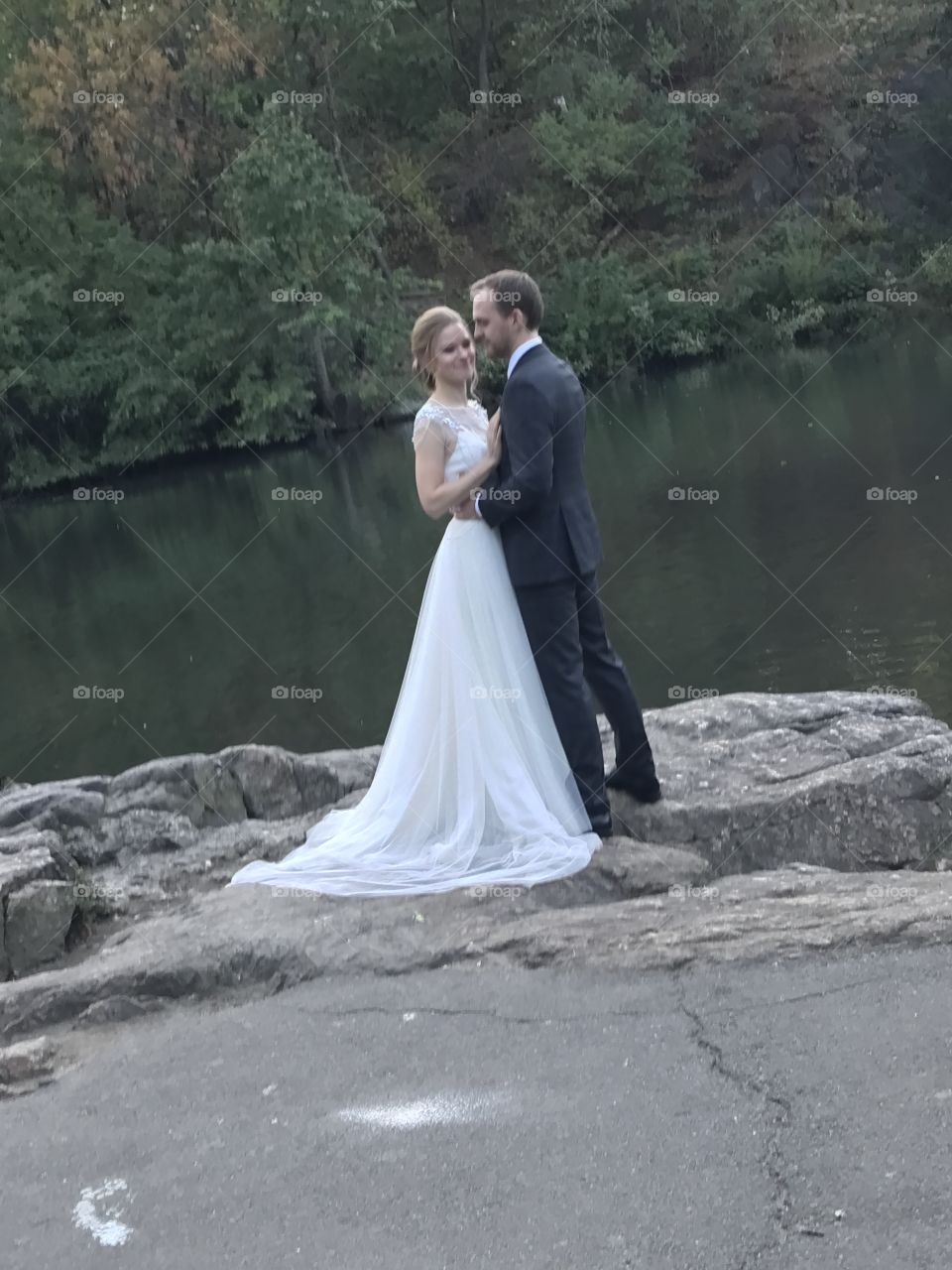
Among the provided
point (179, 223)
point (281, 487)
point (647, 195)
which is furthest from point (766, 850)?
point (647, 195)

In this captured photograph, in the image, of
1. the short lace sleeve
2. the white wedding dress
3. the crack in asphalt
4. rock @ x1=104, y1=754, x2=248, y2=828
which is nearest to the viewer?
the crack in asphalt

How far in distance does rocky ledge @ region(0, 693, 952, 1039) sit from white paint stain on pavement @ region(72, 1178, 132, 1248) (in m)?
1.13

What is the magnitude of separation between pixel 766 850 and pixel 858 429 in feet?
64.1

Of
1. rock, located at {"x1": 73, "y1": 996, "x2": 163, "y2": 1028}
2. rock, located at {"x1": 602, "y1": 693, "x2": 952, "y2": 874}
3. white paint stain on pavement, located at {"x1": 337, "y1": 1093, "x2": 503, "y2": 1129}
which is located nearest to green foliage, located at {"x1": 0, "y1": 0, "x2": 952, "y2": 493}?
rock, located at {"x1": 602, "y1": 693, "x2": 952, "y2": 874}

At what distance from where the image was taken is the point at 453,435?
17.4ft

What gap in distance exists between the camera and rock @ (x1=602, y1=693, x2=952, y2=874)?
18.5ft

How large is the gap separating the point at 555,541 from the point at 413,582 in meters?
13.4

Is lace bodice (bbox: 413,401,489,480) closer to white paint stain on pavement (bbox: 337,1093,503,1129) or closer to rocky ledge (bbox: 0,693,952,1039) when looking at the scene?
rocky ledge (bbox: 0,693,952,1039)

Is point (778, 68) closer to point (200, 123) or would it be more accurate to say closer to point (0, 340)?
point (200, 123)

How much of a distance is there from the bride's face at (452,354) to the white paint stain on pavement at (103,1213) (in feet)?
10.2

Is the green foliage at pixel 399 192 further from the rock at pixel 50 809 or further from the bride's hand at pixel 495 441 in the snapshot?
the bride's hand at pixel 495 441

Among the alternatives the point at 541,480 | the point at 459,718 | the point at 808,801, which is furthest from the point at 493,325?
the point at 808,801

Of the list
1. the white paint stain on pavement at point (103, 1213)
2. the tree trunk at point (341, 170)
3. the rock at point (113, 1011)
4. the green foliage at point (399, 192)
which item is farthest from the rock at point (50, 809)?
the tree trunk at point (341, 170)

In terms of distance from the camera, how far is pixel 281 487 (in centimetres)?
2958
